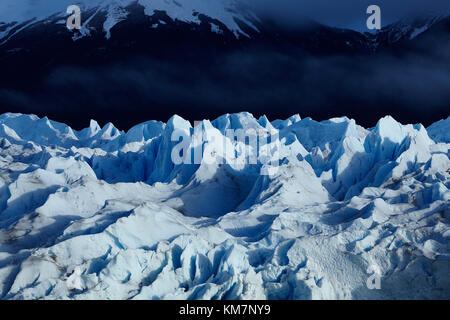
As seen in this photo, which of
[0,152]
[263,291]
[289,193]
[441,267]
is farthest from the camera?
[0,152]

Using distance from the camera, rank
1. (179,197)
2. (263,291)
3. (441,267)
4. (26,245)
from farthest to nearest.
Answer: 1. (179,197)
2. (26,245)
3. (441,267)
4. (263,291)

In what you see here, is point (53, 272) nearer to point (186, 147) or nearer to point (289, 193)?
point (289, 193)

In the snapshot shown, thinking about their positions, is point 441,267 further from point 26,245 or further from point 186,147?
point 186,147

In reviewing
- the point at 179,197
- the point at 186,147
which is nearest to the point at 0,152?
the point at 186,147

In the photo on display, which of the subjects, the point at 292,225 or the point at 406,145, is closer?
the point at 292,225

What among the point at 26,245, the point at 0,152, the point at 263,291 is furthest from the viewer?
the point at 0,152
